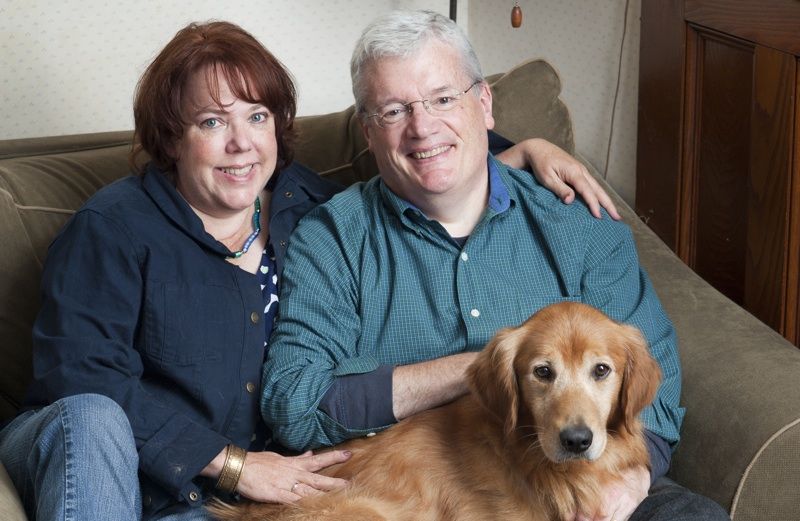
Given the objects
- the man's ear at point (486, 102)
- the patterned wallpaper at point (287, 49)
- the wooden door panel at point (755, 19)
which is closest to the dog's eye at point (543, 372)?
the man's ear at point (486, 102)

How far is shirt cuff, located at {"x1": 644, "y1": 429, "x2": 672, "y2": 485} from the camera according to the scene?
1.92 meters

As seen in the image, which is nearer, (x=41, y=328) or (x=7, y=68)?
(x=41, y=328)

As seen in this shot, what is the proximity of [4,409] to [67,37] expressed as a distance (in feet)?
4.58

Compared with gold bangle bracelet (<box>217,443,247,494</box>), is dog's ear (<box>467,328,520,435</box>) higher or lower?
higher

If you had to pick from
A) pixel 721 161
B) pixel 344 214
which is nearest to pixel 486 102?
pixel 344 214

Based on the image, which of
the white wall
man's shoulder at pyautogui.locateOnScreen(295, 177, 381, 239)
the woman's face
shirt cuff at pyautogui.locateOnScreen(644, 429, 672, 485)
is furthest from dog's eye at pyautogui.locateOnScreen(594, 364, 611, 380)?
the white wall

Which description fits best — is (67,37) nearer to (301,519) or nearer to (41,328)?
(41,328)

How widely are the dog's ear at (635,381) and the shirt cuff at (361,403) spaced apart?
46 centimetres

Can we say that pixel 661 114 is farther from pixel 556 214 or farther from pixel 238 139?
pixel 238 139

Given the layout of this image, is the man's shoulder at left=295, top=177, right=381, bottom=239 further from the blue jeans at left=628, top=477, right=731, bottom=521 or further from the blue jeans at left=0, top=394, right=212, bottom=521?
the blue jeans at left=628, top=477, right=731, bottom=521

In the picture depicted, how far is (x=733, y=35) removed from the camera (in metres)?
2.62

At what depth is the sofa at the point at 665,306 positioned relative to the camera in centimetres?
184

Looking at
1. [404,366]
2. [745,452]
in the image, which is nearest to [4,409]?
[404,366]

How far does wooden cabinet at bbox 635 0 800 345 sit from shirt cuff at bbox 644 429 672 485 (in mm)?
810
